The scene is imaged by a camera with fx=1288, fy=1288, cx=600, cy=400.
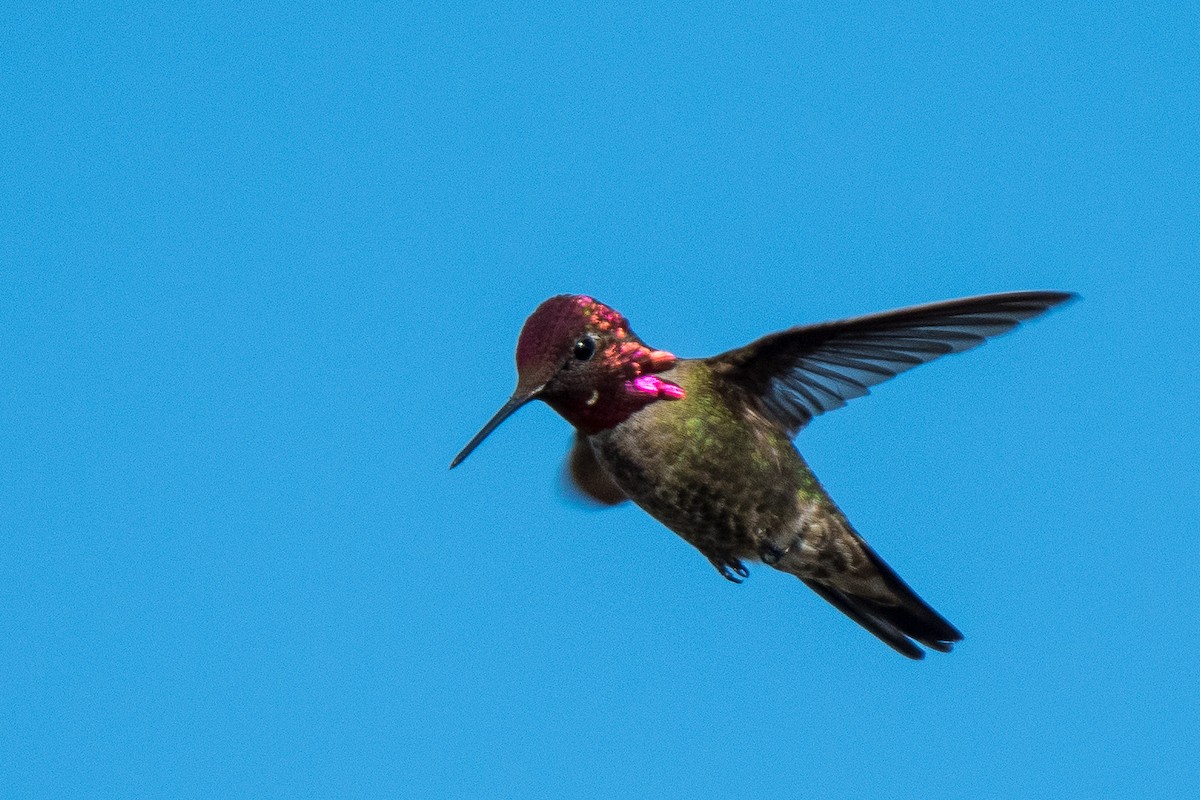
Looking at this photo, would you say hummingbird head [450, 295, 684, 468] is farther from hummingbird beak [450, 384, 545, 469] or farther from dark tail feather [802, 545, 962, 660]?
dark tail feather [802, 545, 962, 660]

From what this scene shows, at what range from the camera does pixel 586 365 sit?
3.24 m

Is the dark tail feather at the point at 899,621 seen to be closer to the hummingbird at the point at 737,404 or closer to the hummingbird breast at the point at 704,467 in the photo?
the hummingbird at the point at 737,404

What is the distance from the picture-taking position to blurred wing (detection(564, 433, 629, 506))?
13.8 feet

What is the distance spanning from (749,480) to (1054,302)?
97 centimetres

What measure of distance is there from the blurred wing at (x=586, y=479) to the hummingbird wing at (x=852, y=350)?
2.39 feet

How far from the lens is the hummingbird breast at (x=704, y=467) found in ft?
10.9

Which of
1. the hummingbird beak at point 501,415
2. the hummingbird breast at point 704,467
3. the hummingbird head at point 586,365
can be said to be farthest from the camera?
the hummingbird breast at point 704,467

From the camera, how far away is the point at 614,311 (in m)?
3.35

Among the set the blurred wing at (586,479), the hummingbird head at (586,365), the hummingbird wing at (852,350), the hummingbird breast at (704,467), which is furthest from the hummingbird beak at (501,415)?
the blurred wing at (586,479)

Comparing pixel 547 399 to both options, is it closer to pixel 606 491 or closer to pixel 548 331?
pixel 548 331

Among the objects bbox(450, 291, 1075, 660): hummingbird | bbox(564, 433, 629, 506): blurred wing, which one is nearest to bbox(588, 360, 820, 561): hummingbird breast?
bbox(450, 291, 1075, 660): hummingbird

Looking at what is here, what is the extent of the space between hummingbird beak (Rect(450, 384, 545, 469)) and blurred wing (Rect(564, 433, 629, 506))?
1074 millimetres

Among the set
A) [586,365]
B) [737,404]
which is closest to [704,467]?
[737,404]

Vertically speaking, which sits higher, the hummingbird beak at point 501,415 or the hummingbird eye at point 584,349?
the hummingbird eye at point 584,349
